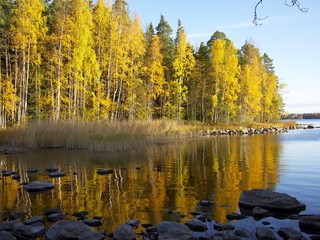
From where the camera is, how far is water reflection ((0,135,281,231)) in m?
8.86

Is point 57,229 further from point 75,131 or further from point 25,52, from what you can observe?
point 25,52

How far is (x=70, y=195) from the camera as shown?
34.3 ft

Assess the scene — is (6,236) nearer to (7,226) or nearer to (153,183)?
(7,226)

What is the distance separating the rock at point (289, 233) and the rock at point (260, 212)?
50.0 inches

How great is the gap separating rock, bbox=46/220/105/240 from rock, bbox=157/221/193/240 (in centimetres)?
113

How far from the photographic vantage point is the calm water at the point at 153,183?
351 inches

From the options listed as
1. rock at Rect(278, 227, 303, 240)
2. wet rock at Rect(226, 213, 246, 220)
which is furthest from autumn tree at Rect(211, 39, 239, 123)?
rock at Rect(278, 227, 303, 240)

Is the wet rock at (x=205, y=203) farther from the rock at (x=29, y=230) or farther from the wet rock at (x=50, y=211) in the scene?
the rock at (x=29, y=230)

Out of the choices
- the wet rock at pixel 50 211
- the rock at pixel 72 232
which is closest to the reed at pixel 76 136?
the wet rock at pixel 50 211

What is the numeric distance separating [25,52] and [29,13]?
343 cm

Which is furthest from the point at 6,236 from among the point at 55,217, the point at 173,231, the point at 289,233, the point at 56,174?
the point at 56,174

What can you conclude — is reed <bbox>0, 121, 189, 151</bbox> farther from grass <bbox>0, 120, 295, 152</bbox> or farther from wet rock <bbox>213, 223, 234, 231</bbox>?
wet rock <bbox>213, 223, 234, 231</bbox>

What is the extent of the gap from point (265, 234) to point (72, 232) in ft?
11.9

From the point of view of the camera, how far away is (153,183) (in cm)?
1216
